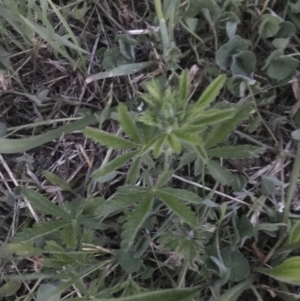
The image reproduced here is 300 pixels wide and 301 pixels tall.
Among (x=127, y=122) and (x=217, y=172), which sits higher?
Answer: (x=127, y=122)

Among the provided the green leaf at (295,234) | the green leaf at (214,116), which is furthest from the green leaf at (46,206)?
→ the green leaf at (295,234)

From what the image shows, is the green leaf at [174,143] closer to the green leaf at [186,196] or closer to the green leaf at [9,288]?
the green leaf at [186,196]

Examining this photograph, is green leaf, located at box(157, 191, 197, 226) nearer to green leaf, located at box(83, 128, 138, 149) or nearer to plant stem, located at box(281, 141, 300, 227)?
green leaf, located at box(83, 128, 138, 149)

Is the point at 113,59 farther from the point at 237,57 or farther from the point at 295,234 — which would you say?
the point at 295,234

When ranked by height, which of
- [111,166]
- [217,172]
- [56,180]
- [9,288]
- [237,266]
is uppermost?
[111,166]

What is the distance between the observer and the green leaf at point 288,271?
127cm

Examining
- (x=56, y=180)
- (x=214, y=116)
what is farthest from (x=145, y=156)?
(x=56, y=180)

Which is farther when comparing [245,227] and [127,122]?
[245,227]

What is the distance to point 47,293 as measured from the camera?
1.44m

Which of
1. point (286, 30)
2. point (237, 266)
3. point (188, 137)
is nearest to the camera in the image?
point (188, 137)

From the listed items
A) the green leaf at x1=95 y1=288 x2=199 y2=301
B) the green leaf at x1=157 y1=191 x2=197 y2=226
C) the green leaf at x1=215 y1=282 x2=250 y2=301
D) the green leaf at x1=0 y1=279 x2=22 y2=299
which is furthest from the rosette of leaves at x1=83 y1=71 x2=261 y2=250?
the green leaf at x1=0 y1=279 x2=22 y2=299

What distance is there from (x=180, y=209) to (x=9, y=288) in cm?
→ 63

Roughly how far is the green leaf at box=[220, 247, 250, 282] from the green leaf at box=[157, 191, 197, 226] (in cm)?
26

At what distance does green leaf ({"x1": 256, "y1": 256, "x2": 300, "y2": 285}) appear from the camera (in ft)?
4.16
